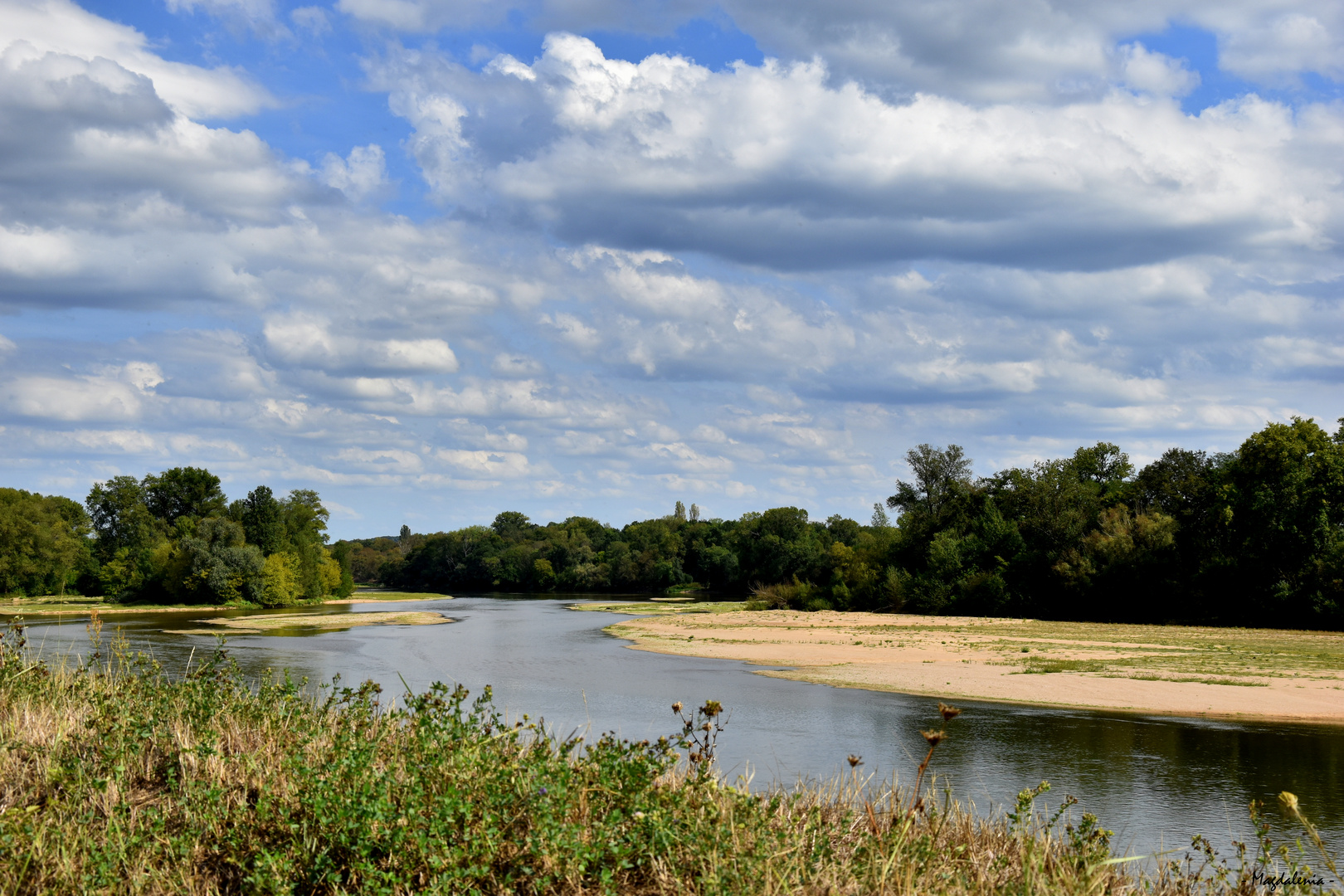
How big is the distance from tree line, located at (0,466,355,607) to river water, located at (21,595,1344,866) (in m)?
46.6

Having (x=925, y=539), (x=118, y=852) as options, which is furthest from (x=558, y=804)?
(x=925, y=539)

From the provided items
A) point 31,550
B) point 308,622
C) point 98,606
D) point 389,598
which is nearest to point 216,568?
point 98,606

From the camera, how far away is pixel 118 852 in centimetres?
547

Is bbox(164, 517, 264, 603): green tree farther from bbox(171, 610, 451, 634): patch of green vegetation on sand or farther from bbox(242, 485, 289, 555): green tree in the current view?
bbox(171, 610, 451, 634): patch of green vegetation on sand

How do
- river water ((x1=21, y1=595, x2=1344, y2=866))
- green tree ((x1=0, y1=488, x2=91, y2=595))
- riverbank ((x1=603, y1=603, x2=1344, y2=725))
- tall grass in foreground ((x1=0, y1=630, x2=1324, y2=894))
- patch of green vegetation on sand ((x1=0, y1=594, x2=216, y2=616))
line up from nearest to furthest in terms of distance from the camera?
tall grass in foreground ((x1=0, y1=630, x2=1324, y2=894))
river water ((x1=21, y1=595, x2=1344, y2=866))
riverbank ((x1=603, y1=603, x2=1344, y2=725))
patch of green vegetation on sand ((x1=0, y1=594, x2=216, y2=616))
green tree ((x1=0, y1=488, x2=91, y2=595))

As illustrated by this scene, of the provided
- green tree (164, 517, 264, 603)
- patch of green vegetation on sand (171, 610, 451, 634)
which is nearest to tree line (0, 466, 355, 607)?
green tree (164, 517, 264, 603)

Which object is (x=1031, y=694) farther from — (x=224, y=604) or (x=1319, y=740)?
(x=224, y=604)

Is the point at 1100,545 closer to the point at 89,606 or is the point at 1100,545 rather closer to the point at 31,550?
the point at 89,606

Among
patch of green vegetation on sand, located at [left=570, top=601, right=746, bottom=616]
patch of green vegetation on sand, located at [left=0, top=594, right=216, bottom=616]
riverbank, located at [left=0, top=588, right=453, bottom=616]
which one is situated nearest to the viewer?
riverbank, located at [left=0, top=588, right=453, bottom=616]

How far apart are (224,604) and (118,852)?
280 ft

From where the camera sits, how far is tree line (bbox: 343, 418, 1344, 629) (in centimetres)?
5378

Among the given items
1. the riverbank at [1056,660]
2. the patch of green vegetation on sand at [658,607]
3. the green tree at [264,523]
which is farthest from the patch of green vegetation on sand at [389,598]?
the riverbank at [1056,660]

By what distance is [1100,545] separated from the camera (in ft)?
206

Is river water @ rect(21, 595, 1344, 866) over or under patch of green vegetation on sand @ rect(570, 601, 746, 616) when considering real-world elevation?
over
